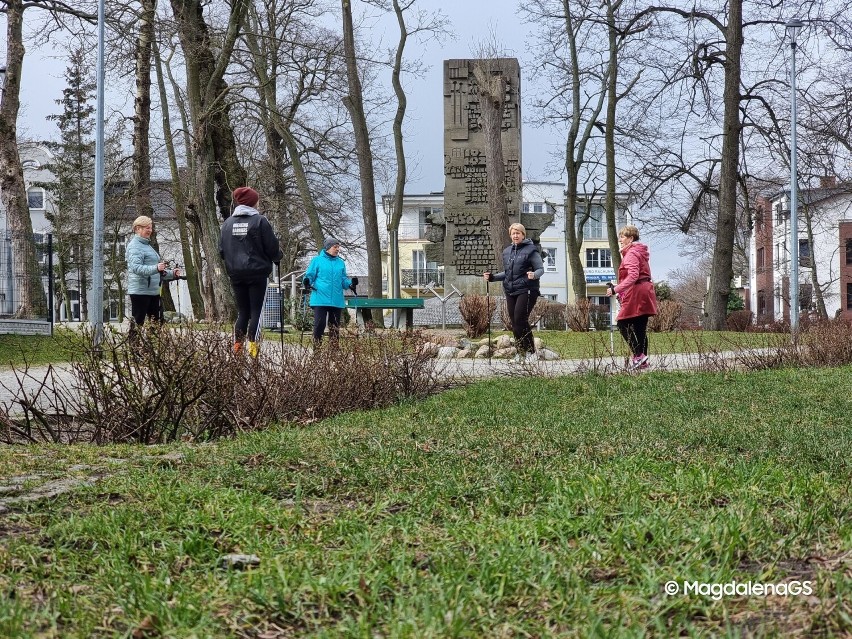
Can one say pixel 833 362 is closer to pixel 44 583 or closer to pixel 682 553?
pixel 682 553

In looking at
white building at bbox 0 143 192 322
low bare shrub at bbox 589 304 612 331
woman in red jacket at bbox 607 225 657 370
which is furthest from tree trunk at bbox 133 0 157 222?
woman in red jacket at bbox 607 225 657 370

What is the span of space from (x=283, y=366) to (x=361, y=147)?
A: 19.4 metres

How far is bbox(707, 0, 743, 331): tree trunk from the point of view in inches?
968

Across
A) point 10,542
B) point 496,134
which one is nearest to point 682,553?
point 10,542

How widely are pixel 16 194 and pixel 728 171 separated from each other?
17.1m

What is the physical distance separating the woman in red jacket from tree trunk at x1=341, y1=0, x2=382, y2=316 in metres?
15.9

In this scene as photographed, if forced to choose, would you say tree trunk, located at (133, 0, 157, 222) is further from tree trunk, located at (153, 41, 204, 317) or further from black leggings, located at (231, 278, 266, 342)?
black leggings, located at (231, 278, 266, 342)

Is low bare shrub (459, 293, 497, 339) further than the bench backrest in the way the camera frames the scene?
No

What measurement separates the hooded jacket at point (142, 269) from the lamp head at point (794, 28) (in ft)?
53.6

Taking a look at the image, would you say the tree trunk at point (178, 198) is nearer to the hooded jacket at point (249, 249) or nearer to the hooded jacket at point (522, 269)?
the hooded jacket at point (522, 269)

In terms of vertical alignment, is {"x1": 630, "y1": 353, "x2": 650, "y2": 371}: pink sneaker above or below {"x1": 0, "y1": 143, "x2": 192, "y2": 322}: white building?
below

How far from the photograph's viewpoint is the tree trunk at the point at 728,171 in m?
24.6

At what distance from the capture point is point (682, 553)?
10.2 feet

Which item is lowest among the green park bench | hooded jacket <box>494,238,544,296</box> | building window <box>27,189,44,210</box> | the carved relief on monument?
the green park bench
